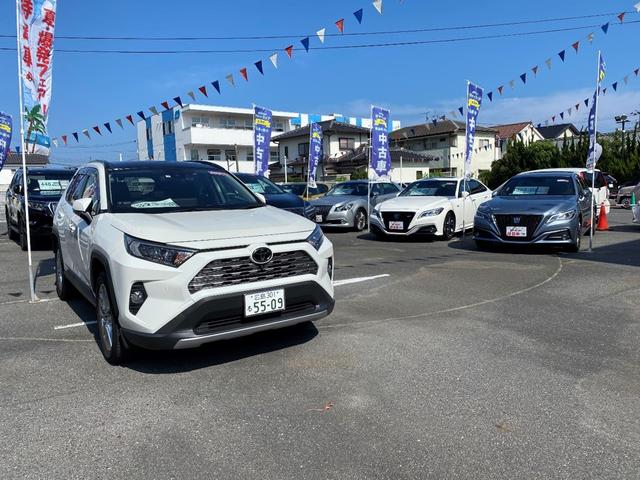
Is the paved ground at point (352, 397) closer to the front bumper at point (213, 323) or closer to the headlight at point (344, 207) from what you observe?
the front bumper at point (213, 323)

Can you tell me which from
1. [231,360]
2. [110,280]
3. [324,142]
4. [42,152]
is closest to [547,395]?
[231,360]

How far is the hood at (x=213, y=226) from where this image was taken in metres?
3.47

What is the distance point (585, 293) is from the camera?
598 cm

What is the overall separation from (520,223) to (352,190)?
668cm

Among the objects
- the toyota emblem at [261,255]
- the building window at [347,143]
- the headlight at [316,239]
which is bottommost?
the toyota emblem at [261,255]

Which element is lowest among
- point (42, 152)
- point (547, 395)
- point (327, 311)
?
point (547, 395)

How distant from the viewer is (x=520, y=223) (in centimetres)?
884

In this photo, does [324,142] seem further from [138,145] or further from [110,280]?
[110,280]

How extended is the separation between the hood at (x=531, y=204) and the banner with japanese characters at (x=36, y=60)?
7.56m

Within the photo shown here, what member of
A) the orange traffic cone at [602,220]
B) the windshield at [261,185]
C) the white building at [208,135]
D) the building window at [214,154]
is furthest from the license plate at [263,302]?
the building window at [214,154]

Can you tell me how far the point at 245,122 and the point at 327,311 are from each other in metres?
48.5

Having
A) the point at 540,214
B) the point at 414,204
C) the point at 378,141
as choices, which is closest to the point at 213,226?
the point at 540,214

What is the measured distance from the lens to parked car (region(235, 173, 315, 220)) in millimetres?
10055

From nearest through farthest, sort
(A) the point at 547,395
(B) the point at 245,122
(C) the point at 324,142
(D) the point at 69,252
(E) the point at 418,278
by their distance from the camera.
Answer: (A) the point at 547,395 → (D) the point at 69,252 → (E) the point at 418,278 → (C) the point at 324,142 → (B) the point at 245,122
